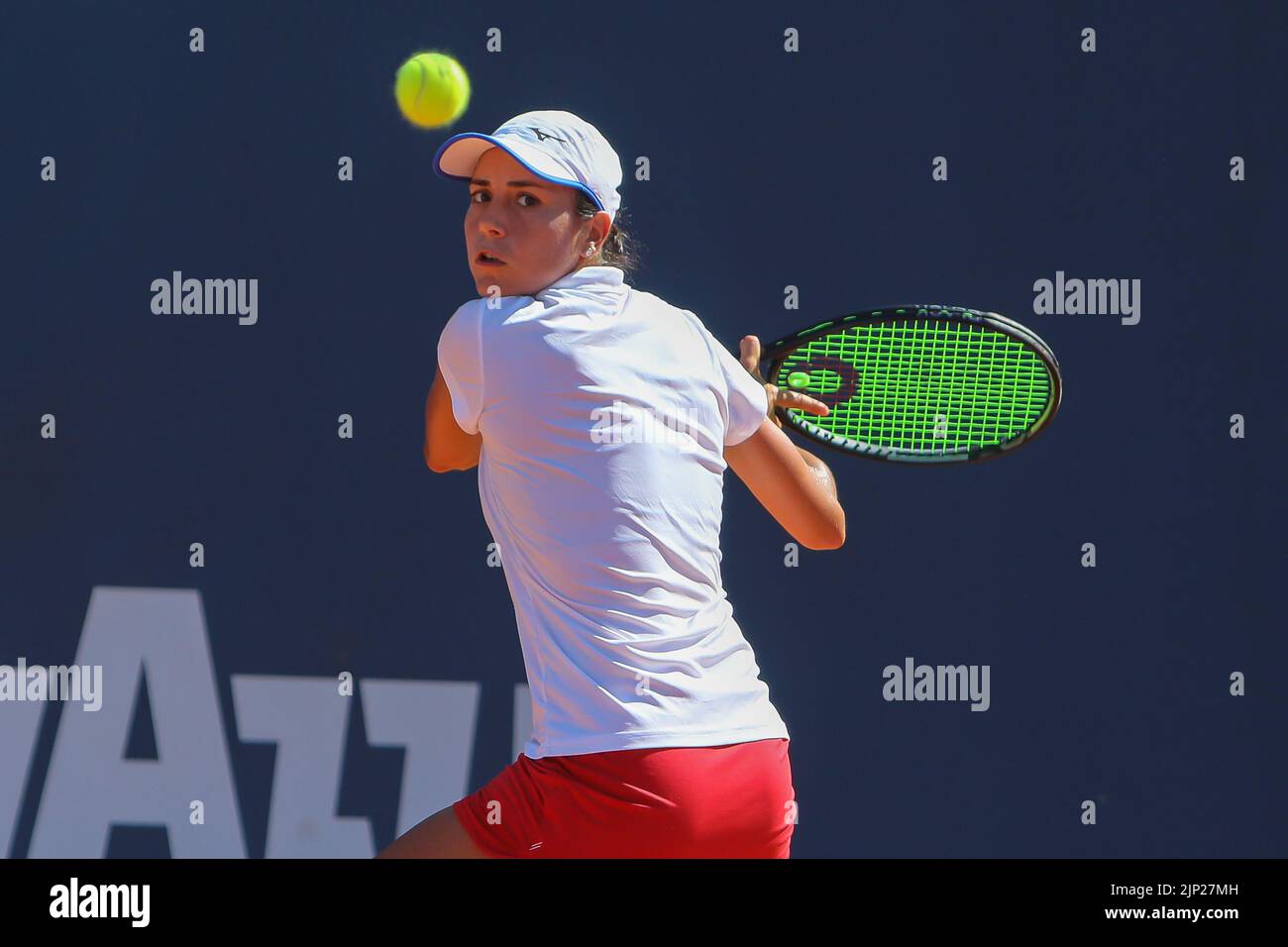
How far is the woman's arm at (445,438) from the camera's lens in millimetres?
2123

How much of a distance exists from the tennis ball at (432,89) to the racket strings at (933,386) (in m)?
1.19

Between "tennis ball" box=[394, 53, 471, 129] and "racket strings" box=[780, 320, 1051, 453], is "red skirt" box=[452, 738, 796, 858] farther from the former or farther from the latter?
"tennis ball" box=[394, 53, 471, 129]

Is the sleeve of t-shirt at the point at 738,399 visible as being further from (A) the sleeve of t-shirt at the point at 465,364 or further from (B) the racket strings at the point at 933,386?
(B) the racket strings at the point at 933,386

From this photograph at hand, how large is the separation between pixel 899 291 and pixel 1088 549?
28.5 inches

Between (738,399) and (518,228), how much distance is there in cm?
37

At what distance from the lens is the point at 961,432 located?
2.71m

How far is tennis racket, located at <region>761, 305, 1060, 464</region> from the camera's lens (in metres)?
2.65

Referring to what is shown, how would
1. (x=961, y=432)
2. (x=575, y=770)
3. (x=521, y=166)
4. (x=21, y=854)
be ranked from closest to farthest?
(x=575, y=770)
(x=521, y=166)
(x=961, y=432)
(x=21, y=854)

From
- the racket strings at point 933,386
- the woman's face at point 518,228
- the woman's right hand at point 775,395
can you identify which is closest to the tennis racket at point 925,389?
the racket strings at point 933,386

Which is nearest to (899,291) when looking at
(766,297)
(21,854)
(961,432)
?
(766,297)

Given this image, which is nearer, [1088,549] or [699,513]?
[699,513]

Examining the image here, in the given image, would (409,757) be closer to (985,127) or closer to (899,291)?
(899,291)

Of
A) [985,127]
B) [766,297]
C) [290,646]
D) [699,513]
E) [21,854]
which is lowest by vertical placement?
[21,854]

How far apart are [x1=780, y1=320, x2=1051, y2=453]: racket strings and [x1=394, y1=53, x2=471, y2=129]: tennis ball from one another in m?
1.19
